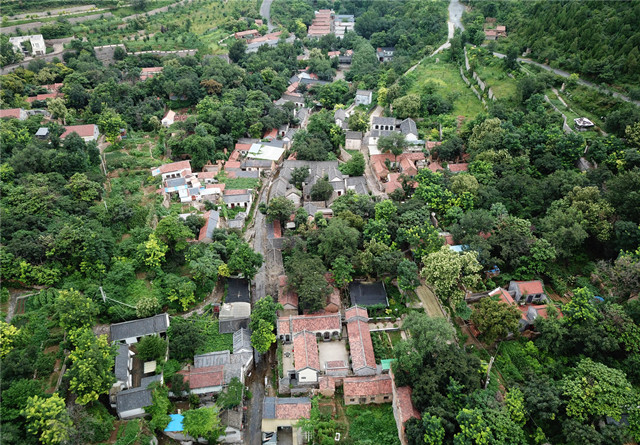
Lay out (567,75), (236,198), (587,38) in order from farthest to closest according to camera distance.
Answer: (587,38), (567,75), (236,198)

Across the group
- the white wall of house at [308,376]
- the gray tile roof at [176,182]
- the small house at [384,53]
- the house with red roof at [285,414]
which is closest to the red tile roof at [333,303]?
the white wall of house at [308,376]

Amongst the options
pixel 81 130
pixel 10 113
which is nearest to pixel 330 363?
pixel 81 130

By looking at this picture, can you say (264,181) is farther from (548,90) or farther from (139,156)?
(548,90)

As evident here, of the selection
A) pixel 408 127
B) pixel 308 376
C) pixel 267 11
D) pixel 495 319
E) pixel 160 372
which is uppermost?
pixel 267 11

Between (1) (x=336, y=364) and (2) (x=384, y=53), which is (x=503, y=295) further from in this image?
(2) (x=384, y=53)

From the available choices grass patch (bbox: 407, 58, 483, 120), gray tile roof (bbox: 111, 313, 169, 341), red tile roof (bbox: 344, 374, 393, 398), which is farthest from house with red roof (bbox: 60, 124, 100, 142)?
grass patch (bbox: 407, 58, 483, 120)

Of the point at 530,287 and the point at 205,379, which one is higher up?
the point at 530,287

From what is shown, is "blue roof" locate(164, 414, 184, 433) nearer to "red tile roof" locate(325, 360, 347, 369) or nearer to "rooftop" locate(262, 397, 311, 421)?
"rooftop" locate(262, 397, 311, 421)
